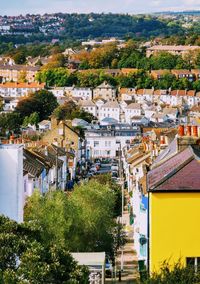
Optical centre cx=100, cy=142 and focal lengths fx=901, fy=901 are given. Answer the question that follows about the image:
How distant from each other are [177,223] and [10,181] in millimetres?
8276

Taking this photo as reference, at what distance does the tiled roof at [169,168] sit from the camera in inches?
597

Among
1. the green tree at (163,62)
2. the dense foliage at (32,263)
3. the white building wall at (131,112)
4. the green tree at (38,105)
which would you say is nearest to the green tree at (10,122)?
the green tree at (38,105)

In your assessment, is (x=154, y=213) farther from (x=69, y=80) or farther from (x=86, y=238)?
(x=69, y=80)

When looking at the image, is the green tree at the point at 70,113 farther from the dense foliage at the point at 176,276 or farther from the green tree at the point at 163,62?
the dense foliage at the point at 176,276

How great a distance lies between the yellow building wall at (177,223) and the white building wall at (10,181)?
7.84m

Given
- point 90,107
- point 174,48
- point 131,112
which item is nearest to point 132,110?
point 131,112

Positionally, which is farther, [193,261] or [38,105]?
[38,105]

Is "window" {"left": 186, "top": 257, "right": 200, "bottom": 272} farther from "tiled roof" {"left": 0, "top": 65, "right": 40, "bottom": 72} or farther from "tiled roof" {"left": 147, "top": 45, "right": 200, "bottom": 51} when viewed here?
"tiled roof" {"left": 147, "top": 45, "right": 200, "bottom": 51}

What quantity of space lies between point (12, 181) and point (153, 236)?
7.98 m

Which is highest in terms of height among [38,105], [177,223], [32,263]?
[38,105]

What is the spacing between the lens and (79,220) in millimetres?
22125

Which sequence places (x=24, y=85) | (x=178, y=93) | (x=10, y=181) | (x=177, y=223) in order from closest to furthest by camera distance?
(x=177, y=223), (x=10, y=181), (x=178, y=93), (x=24, y=85)

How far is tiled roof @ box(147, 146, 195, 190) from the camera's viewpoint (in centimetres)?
1516

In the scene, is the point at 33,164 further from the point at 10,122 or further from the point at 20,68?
the point at 20,68
